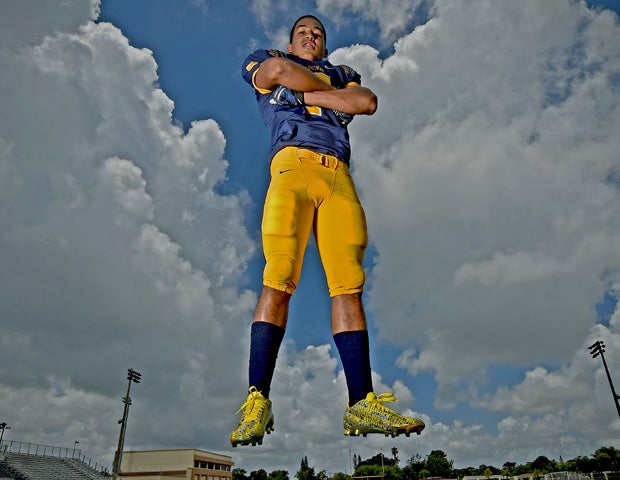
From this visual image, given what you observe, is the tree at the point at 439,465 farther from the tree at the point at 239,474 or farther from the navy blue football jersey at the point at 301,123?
the navy blue football jersey at the point at 301,123

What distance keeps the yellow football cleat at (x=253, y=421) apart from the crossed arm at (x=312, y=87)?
191cm

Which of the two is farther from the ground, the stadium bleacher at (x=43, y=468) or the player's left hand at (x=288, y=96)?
the stadium bleacher at (x=43, y=468)

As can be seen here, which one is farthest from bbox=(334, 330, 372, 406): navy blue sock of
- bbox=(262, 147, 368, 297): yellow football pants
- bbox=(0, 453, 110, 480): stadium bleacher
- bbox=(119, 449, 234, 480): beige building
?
bbox=(119, 449, 234, 480): beige building

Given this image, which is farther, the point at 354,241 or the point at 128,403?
the point at 128,403

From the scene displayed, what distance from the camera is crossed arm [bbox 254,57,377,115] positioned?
3252 millimetres

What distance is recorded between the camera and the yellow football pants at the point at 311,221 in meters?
3.02

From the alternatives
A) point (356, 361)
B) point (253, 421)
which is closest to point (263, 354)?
point (253, 421)

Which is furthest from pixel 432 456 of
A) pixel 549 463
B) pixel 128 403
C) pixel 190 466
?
pixel 128 403

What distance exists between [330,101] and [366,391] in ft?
6.16

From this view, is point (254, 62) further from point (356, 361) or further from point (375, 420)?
point (375, 420)

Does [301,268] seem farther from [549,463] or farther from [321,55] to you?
[549,463]

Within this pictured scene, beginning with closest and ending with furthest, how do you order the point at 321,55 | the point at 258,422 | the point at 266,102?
the point at 258,422, the point at 266,102, the point at 321,55

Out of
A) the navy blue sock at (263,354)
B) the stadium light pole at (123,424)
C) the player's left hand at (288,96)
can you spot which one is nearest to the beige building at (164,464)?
the stadium light pole at (123,424)

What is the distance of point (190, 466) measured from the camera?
5709cm
